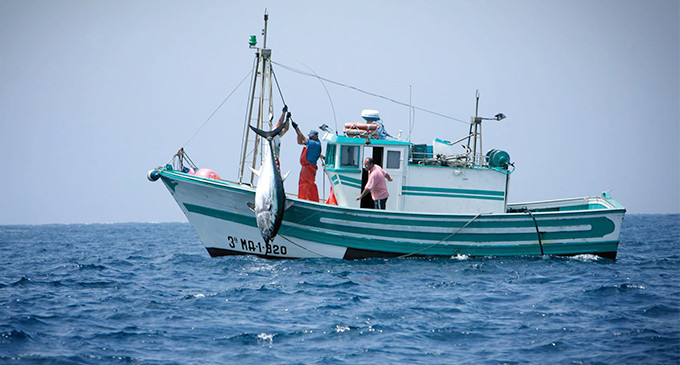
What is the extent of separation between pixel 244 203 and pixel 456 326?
678 cm

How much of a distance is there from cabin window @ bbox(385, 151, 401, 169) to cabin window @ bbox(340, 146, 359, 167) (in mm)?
750

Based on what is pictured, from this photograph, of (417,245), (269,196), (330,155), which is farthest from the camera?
(330,155)

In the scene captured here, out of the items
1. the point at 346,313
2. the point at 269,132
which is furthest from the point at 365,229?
the point at 346,313

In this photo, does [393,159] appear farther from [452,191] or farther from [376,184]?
[452,191]

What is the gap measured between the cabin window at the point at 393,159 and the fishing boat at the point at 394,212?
2 cm

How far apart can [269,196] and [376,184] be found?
2.68 metres

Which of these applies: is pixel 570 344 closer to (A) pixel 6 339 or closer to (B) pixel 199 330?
(B) pixel 199 330

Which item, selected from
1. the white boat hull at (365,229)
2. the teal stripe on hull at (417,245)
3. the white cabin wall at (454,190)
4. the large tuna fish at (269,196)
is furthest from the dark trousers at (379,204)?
the large tuna fish at (269,196)

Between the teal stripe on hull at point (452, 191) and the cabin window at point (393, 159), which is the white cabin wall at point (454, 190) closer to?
the teal stripe on hull at point (452, 191)

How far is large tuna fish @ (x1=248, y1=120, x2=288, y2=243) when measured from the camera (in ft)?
47.2

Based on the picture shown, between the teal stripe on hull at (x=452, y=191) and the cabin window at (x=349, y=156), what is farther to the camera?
the teal stripe on hull at (x=452, y=191)

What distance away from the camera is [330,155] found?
16984 millimetres

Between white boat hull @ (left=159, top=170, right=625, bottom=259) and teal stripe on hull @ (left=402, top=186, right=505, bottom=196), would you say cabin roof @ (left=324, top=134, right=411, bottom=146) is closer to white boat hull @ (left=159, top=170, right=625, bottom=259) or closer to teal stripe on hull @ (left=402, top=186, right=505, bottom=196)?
teal stripe on hull @ (left=402, top=186, right=505, bottom=196)

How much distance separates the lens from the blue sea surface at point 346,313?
8695mm
